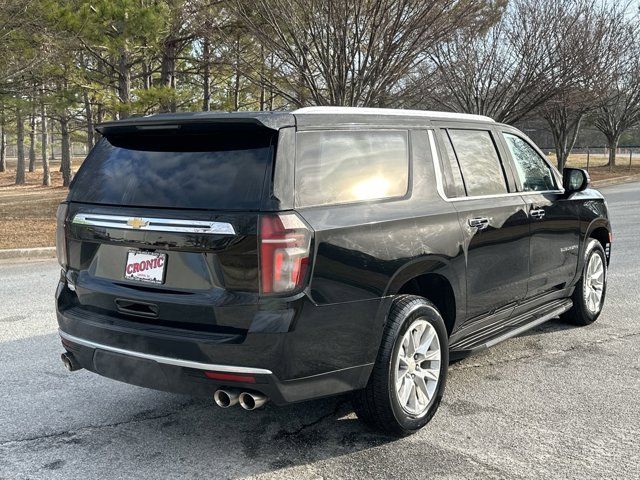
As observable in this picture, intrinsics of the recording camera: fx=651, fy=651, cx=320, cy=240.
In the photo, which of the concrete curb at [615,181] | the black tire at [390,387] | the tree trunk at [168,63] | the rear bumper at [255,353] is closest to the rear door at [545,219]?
the black tire at [390,387]

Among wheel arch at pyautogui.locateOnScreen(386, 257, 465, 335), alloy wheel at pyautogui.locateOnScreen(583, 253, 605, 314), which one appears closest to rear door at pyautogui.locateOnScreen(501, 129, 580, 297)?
alloy wheel at pyautogui.locateOnScreen(583, 253, 605, 314)

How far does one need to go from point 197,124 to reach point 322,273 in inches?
40.0

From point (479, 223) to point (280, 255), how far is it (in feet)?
5.75

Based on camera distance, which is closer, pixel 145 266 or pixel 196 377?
pixel 196 377

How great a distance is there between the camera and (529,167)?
17.4 feet

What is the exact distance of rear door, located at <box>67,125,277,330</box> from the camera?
10.4ft

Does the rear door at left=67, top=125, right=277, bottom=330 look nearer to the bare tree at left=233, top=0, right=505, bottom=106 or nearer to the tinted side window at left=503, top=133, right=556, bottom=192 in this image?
the tinted side window at left=503, top=133, right=556, bottom=192

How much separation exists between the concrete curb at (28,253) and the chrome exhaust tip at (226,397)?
9.29 metres

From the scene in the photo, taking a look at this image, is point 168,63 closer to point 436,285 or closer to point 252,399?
point 436,285

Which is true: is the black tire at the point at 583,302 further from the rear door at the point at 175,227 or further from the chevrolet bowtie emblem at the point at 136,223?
the chevrolet bowtie emblem at the point at 136,223

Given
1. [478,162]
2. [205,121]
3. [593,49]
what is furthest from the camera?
[593,49]

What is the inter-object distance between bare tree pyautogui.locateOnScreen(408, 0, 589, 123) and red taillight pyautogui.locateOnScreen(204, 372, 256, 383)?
51.9 ft

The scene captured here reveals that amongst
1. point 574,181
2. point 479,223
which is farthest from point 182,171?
point 574,181

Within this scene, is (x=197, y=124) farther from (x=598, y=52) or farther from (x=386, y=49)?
(x=598, y=52)
